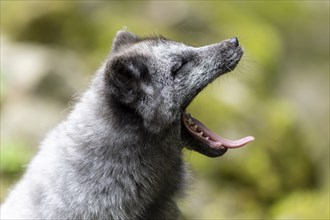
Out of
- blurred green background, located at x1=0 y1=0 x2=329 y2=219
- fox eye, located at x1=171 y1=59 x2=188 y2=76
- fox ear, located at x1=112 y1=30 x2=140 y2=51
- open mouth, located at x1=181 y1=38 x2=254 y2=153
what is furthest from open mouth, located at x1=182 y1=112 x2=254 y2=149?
blurred green background, located at x1=0 y1=0 x2=329 y2=219

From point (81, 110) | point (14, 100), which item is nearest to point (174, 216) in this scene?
point (81, 110)

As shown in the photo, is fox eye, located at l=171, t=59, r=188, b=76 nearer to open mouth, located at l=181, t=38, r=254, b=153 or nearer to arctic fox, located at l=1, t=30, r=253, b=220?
arctic fox, located at l=1, t=30, r=253, b=220

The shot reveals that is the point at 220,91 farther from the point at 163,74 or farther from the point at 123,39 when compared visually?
the point at 163,74

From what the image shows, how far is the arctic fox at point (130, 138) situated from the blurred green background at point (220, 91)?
4.52 ft

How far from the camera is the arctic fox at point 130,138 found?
12.1 ft

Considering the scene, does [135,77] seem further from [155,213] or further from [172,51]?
[155,213]

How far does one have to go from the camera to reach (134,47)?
3832 mm

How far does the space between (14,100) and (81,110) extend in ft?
9.97

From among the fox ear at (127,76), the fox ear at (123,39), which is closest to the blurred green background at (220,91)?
the fox ear at (123,39)

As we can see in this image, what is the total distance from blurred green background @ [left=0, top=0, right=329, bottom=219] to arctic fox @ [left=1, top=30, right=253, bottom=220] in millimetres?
1378

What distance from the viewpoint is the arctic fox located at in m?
3.69

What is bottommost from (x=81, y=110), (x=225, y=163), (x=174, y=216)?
(x=225, y=163)

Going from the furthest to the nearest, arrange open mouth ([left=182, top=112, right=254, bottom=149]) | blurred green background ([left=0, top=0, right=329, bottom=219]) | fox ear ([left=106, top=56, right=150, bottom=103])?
blurred green background ([left=0, top=0, right=329, bottom=219])
open mouth ([left=182, top=112, right=254, bottom=149])
fox ear ([left=106, top=56, right=150, bottom=103])

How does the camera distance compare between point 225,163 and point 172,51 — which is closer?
point 172,51
